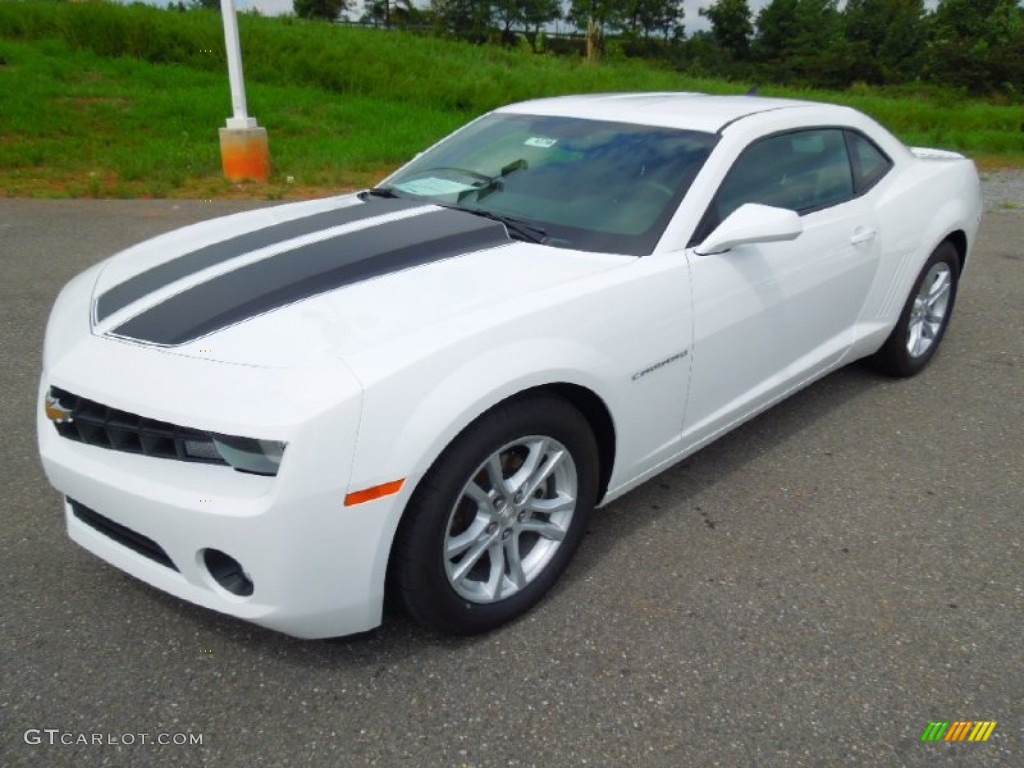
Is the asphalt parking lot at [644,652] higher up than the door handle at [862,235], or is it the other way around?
the door handle at [862,235]

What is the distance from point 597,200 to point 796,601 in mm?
1534

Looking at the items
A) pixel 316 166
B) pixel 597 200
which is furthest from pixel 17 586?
pixel 316 166

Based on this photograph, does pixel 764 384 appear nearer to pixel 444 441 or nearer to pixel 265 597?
pixel 444 441

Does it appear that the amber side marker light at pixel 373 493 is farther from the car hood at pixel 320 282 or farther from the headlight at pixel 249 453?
the car hood at pixel 320 282

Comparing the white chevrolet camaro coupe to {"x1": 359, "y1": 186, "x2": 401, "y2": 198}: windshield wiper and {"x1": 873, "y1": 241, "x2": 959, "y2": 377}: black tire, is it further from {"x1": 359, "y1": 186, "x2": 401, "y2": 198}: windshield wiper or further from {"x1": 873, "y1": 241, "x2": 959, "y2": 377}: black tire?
{"x1": 873, "y1": 241, "x2": 959, "y2": 377}: black tire

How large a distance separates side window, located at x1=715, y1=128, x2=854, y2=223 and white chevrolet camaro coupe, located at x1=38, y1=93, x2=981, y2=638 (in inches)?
0.7

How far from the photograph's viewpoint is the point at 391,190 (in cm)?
352

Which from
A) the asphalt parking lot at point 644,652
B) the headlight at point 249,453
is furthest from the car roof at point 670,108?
the headlight at point 249,453

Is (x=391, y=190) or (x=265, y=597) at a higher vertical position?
(x=391, y=190)

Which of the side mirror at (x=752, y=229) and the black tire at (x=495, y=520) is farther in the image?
the side mirror at (x=752, y=229)

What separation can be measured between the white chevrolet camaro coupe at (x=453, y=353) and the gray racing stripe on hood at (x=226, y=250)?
0.02 metres

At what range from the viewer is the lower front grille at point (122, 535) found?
7.08 feet

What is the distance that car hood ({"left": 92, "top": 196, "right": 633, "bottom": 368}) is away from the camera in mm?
2154

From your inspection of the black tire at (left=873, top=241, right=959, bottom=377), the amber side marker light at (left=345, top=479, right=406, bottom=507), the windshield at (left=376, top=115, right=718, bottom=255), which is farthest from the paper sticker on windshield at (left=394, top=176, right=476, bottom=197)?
the black tire at (left=873, top=241, right=959, bottom=377)
